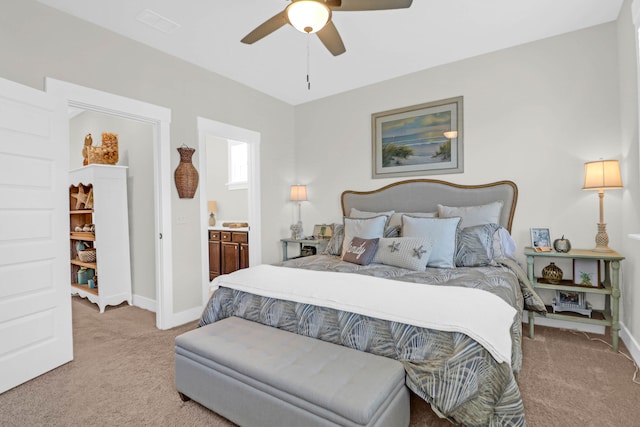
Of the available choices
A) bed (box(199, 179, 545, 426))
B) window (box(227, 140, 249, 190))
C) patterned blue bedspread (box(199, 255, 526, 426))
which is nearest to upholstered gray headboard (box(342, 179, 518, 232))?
bed (box(199, 179, 545, 426))

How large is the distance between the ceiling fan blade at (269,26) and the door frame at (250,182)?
4.95 ft

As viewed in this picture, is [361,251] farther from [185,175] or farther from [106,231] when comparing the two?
[106,231]

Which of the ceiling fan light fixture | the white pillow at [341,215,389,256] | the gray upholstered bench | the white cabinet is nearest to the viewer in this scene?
the gray upholstered bench

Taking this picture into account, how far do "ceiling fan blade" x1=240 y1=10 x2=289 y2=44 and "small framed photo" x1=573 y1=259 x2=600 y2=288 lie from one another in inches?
121

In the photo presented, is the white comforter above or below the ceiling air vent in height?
below

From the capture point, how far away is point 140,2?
246 centimetres

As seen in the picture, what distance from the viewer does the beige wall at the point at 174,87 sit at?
2355mm

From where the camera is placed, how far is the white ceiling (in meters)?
2.54

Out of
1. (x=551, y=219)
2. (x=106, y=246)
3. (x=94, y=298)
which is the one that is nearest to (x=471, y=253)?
(x=551, y=219)

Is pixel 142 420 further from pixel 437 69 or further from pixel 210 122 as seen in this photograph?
pixel 437 69

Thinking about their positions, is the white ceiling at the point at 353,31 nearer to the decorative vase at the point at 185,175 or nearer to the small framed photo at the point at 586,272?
the decorative vase at the point at 185,175

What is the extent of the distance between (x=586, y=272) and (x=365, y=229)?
1.94 m

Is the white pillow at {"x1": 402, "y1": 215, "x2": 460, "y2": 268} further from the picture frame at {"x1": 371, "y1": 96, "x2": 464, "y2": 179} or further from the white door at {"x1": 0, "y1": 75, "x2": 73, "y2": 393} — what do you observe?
the white door at {"x1": 0, "y1": 75, "x2": 73, "y2": 393}

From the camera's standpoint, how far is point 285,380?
1466mm
